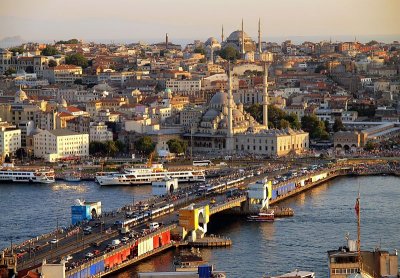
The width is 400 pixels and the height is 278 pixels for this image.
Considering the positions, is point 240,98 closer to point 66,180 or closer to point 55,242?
point 66,180

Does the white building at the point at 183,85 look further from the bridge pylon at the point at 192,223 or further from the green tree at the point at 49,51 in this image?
the bridge pylon at the point at 192,223

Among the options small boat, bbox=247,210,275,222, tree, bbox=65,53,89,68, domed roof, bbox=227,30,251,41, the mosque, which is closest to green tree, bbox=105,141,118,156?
the mosque

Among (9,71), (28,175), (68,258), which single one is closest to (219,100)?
(28,175)

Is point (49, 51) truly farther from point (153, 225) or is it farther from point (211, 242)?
point (211, 242)

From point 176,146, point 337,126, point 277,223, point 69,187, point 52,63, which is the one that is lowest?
point 69,187

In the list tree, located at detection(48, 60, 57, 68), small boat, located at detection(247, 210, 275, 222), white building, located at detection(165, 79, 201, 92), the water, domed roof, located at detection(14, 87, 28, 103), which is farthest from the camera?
tree, located at detection(48, 60, 57, 68)

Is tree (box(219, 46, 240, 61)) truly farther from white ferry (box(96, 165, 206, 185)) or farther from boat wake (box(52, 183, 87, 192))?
boat wake (box(52, 183, 87, 192))
